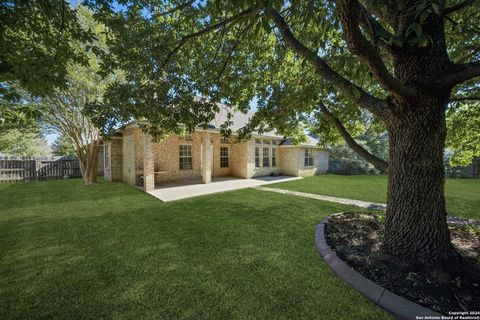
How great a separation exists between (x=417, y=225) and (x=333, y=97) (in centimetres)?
365

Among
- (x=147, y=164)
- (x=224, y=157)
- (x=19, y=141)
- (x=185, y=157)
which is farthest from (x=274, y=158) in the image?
(x=19, y=141)

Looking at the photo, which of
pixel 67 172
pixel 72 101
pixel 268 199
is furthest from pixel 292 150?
pixel 67 172

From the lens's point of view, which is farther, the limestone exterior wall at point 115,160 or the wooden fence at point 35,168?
the limestone exterior wall at point 115,160

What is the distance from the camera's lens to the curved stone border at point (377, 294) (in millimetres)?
1971

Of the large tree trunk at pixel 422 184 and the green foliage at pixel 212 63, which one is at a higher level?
the green foliage at pixel 212 63

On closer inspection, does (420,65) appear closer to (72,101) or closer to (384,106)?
(384,106)

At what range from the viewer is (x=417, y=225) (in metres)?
2.76

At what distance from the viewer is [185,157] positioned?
12.2 m

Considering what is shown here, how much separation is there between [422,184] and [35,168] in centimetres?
1823

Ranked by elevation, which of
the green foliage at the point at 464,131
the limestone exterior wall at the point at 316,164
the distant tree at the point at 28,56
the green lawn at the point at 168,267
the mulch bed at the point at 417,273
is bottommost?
the green lawn at the point at 168,267

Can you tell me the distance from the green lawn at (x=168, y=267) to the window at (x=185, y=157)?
6485 millimetres

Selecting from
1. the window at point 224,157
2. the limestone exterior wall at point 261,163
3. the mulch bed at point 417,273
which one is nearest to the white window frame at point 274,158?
the limestone exterior wall at point 261,163

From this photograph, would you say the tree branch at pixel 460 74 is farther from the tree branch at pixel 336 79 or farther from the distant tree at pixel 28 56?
the distant tree at pixel 28 56

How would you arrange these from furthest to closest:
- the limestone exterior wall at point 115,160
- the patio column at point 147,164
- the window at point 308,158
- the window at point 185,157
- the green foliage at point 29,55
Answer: the window at point 308,158, the window at point 185,157, the limestone exterior wall at point 115,160, the patio column at point 147,164, the green foliage at point 29,55
